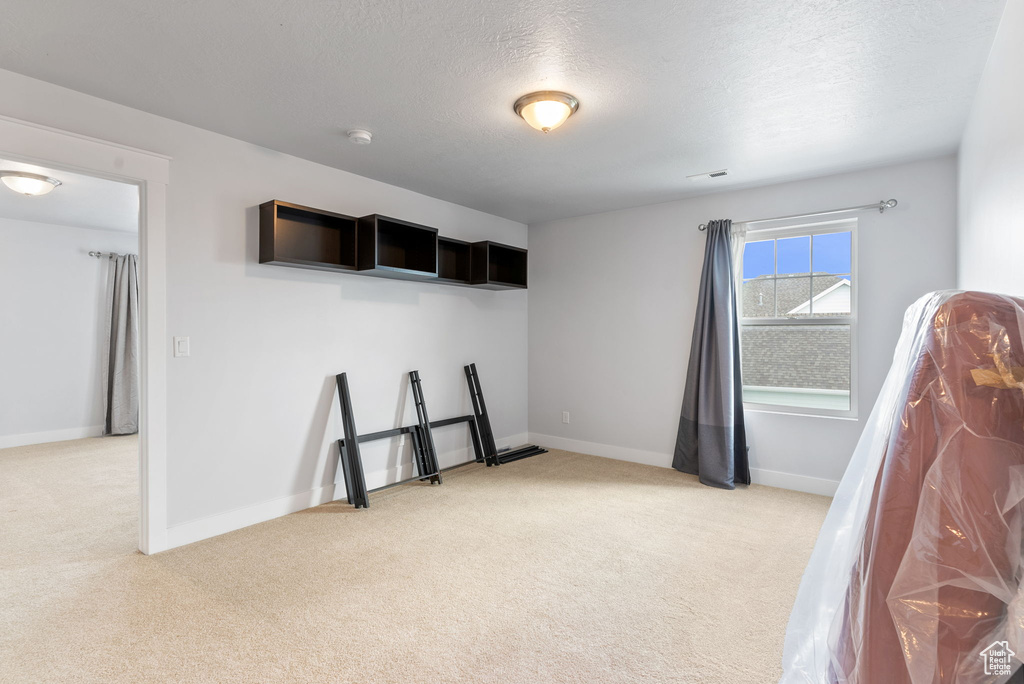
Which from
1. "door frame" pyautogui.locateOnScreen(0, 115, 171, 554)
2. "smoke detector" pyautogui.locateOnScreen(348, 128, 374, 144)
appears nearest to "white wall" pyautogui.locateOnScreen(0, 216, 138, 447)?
"door frame" pyautogui.locateOnScreen(0, 115, 171, 554)

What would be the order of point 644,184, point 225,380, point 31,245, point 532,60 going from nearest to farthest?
point 532,60 < point 225,380 < point 644,184 < point 31,245

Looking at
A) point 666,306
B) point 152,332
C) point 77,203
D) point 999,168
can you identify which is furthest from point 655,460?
point 77,203

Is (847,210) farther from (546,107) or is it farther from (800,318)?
(546,107)

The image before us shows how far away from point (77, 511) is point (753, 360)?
16.7 feet

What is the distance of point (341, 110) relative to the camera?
277 cm

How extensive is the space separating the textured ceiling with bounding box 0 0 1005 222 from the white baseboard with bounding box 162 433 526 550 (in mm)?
2296

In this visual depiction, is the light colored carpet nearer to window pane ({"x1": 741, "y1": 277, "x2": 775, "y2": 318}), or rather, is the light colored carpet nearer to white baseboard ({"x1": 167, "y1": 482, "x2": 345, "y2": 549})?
white baseboard ({"x1": 167, "y1": 482, "x2": 345, "y2": 549})

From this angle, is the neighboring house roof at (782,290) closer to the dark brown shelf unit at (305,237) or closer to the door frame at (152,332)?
the dark brown shelf unit at (305,237)

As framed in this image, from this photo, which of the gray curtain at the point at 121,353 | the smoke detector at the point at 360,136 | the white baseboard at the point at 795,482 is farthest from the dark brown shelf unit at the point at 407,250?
the gray curtain at the point at 121,353

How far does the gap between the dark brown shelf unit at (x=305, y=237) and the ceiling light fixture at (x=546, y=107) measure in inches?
61.2

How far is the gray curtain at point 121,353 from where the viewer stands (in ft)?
20.3

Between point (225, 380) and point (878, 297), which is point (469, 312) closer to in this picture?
point (225, 380)

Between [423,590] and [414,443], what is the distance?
6.12ft

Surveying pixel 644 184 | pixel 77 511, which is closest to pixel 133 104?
Answer: pixel 77 511
